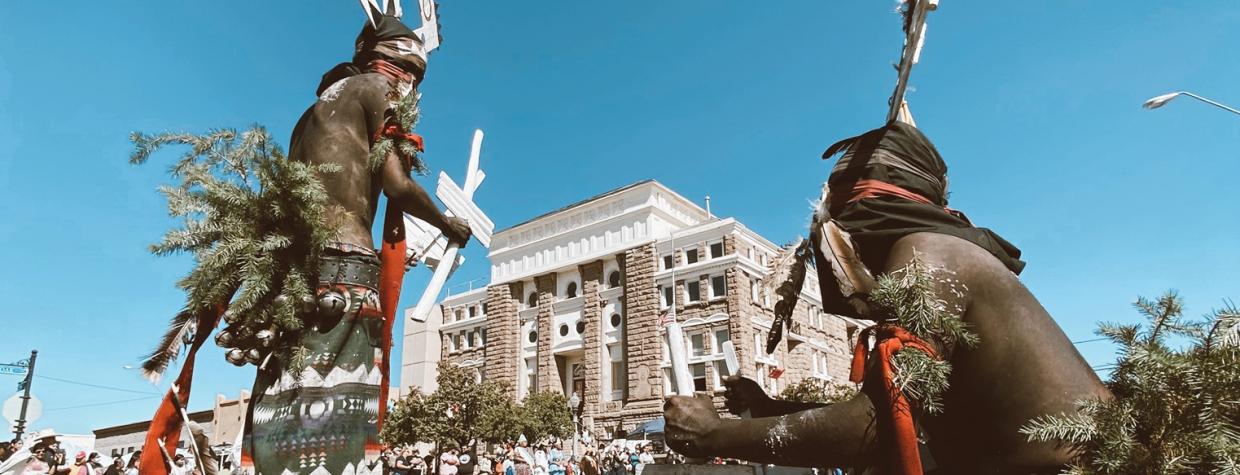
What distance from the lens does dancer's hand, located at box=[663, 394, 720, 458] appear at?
165 cm

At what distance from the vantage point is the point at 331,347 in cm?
286

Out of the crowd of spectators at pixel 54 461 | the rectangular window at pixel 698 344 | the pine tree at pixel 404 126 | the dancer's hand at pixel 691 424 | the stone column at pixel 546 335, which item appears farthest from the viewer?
the stone column at pixel 546 335

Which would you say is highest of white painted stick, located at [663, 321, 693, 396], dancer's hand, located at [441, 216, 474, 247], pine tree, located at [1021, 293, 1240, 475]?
dancer's hand, located at [441, 216, 474, 247]

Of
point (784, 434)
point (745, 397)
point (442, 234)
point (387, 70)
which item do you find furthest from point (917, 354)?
point (387, 70)

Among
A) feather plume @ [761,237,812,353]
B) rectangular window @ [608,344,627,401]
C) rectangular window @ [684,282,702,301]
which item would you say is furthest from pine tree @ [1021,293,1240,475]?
rectangular window @ [608,344,627,401]

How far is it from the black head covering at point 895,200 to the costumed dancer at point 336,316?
1.82m

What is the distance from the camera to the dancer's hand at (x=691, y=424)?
5.41 ft

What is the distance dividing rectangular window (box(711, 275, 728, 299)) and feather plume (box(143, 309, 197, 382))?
1338 inches

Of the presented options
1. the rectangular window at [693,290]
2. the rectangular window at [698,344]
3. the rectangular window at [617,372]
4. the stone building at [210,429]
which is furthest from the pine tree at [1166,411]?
the stone building at [210,429]

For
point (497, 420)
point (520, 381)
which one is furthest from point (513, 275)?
point (497, 420)

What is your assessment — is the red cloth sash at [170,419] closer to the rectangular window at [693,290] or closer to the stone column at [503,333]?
the rectangular window at [693,290]

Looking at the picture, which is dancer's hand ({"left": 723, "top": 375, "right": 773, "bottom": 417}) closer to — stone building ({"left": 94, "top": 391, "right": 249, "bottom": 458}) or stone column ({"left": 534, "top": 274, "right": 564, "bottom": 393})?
stone column ({"left": 534, "top": 274, "right": 564, "bottom": 393})

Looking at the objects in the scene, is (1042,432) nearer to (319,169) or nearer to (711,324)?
(319,169)

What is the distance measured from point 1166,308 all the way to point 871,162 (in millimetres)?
751
